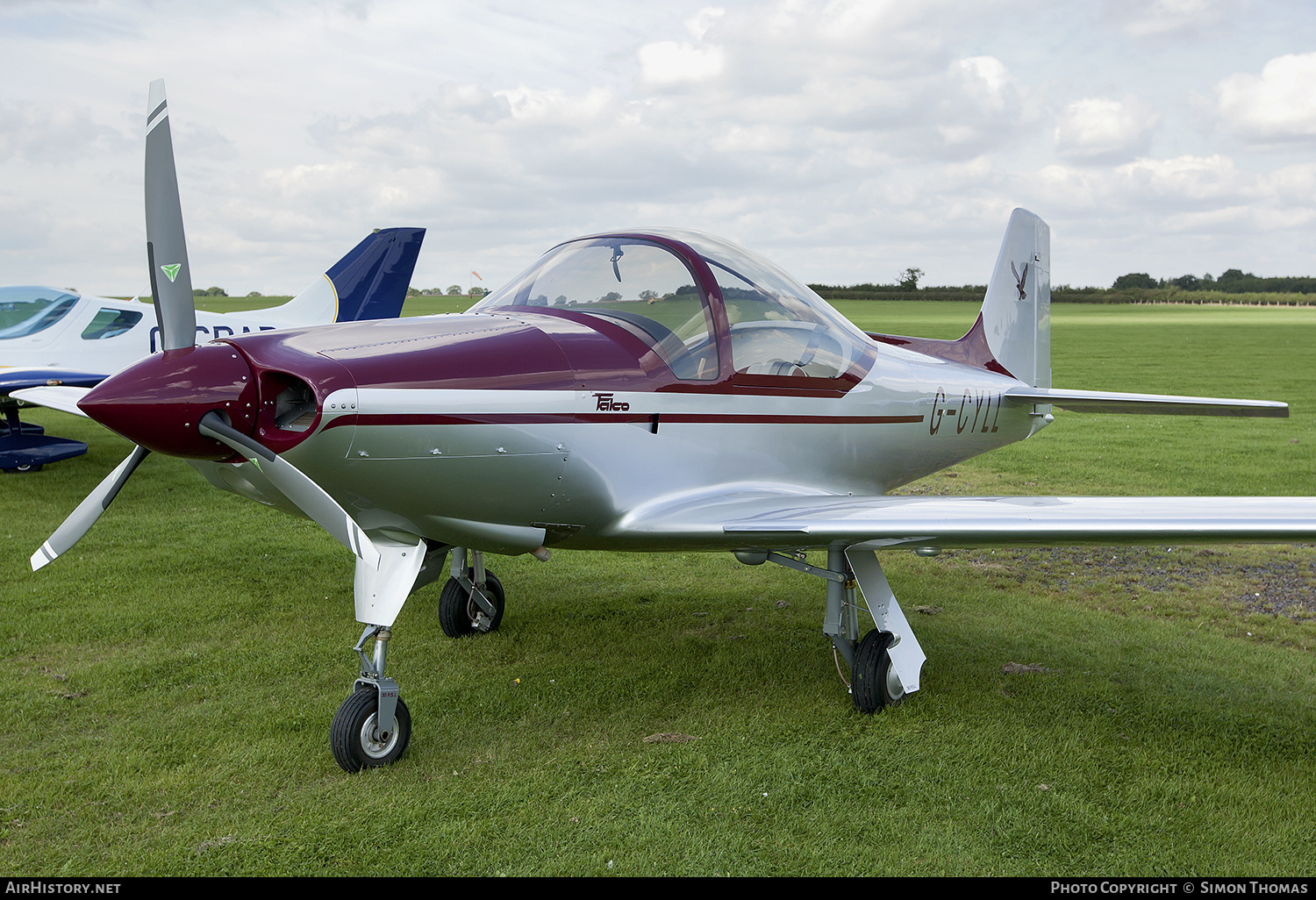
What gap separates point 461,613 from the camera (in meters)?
5.42

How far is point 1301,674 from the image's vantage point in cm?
488

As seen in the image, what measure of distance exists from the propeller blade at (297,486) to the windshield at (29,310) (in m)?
10.7

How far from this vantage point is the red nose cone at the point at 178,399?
122 inches

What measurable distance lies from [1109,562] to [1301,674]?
2.43 meters

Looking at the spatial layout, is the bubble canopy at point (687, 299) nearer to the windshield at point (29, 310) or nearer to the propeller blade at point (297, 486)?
the propeller blade at point (297, 486)

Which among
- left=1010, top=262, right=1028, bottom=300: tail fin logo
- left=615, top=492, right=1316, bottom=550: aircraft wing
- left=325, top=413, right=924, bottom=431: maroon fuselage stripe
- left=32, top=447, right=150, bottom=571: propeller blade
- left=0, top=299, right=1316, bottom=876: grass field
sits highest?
left=1010, top=262, right=1028, bottom=300: tail fin logo

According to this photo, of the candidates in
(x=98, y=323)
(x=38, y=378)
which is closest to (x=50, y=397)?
(x=38, y=378)

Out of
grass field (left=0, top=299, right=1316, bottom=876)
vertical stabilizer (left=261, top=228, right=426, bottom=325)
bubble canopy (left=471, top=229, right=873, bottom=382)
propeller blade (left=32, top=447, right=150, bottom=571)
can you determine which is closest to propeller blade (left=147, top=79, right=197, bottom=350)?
propeller blade (left=32, top=447, right=150, bottom=571)

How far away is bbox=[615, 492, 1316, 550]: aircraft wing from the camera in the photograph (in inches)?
138

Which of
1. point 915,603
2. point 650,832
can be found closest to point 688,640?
point 915,603

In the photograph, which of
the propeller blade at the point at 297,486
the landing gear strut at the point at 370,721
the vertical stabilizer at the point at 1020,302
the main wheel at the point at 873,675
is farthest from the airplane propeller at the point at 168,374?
the vertical stabilizer at the point at 1020,302

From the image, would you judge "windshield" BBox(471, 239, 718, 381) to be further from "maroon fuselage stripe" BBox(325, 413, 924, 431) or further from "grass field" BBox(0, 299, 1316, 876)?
"grass field" BBox(0, 299, 1316, 876)

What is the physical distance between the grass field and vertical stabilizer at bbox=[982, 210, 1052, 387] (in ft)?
5.36

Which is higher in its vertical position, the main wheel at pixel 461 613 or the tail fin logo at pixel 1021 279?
the tail fin logo at pixel 1021 279
